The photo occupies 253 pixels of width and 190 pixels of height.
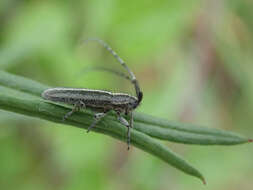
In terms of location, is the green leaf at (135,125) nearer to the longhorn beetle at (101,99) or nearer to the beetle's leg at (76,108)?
the beetle's leg at (76,108)

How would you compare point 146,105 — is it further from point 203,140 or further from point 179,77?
point 203,140

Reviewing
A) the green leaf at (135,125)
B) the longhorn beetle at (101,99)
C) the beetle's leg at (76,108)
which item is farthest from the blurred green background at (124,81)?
the green leaf at (135,125)

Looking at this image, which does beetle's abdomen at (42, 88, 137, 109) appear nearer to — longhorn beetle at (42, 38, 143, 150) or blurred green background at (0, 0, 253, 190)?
longhorn beetle at (42, 38, 143, 150)

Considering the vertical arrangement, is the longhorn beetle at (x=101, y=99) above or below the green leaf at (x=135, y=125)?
above

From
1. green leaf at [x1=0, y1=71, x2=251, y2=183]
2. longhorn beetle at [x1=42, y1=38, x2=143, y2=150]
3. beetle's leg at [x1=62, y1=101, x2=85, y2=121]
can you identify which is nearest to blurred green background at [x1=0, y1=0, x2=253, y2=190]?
longhorn beetle at [x1=42, y1=38, x2=143, y2=150]

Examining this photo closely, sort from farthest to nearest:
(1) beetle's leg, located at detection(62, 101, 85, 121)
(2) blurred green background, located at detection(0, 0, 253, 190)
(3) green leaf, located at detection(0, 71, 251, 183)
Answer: (2) blurred green background, located at detection(0, 0, 253, 190)
(1) beetle's leg, located at detection(62, 101, 85, 121)
(3) green leaf, located at detection(0, 71, 251, 183)

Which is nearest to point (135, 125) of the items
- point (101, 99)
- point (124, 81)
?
point (101, 99)

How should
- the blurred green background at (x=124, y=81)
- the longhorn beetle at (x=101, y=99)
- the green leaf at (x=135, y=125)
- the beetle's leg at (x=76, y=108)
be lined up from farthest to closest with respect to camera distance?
1. the blurred green background at (x=124, y=81)
2. the longhorn beetle at (x=101, y=99)
3. the beetle's leg at (x=76, y=108)
4. the green leaf at (x=135, y=125)

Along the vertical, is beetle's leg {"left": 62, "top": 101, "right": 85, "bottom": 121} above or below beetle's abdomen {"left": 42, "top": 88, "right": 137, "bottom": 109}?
below

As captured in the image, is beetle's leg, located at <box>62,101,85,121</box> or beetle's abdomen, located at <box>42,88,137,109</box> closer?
beetle's leg, located at <box>62,101,85,121</box>
